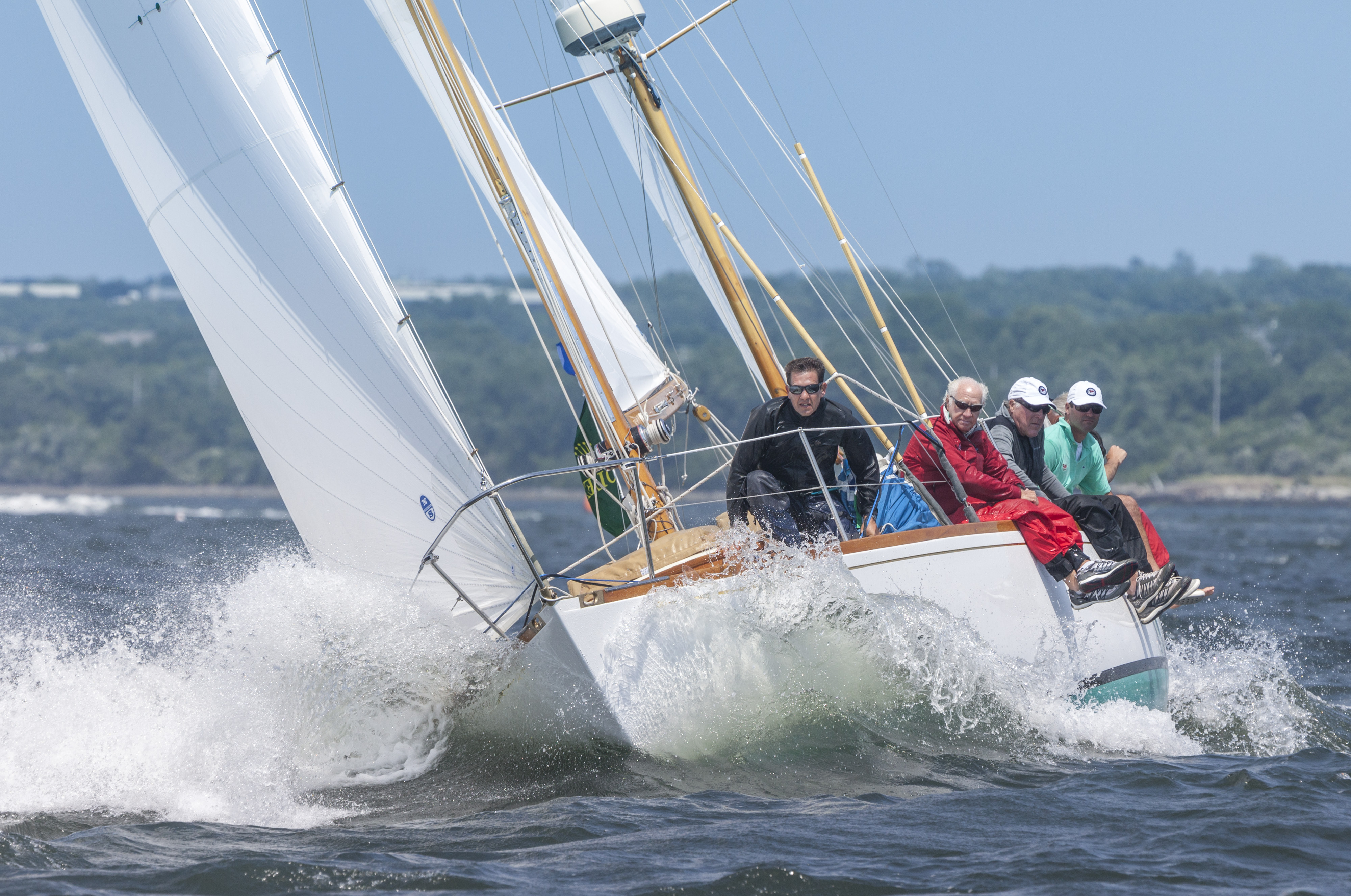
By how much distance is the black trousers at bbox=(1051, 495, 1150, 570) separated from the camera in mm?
5797

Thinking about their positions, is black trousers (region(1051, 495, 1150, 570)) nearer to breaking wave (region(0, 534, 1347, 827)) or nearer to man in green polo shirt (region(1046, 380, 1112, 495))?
man in green polo shirt (region(1046, 380, 1112, 495))

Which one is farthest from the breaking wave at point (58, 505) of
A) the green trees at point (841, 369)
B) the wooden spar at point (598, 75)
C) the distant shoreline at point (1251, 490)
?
the distant shoreline at point (1251, 490)

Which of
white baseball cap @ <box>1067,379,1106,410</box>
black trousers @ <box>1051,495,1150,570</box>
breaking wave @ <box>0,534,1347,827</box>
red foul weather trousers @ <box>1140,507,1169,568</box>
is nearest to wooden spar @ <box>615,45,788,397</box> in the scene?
white baseball cap @ <box>1067,379,1106,410</box>

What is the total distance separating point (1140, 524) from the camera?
6.00 metres

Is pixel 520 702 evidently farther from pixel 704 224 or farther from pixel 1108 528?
pixel 704 224

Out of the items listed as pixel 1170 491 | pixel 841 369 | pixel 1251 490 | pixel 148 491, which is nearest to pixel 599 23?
pixel 1251 490

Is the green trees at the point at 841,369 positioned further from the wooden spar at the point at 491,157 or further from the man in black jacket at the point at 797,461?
the man in black jacket at the point at 797,461

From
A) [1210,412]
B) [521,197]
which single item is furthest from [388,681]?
[1210,412]

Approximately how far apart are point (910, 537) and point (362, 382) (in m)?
2.26

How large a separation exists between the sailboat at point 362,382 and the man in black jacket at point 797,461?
0.27 meters

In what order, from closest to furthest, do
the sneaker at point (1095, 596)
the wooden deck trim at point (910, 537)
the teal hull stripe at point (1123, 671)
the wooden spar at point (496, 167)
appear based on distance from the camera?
the wooden deck trim at point (910, 537) → the sneaker at point (1095, 596) → the teal hull stripe at point (1123, 671) → the wooden spar at point (496, 167)

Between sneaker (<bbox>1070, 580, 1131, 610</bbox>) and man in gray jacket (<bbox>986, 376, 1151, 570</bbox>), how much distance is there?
0.85 feet

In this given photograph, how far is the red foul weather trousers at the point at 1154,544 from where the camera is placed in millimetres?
5996

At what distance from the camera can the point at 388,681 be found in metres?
5.41
